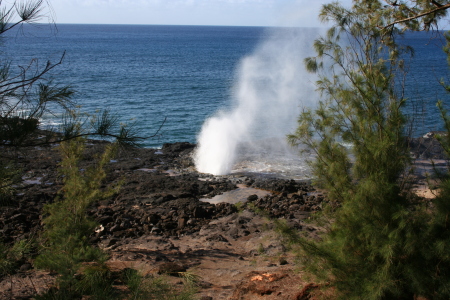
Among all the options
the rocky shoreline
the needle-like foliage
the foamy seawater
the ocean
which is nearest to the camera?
the needle-like foliage

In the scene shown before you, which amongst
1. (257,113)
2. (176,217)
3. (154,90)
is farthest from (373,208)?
(154,90)

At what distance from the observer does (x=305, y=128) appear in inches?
281

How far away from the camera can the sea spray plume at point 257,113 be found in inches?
932

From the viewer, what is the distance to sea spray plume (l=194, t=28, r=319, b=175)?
77.7ft

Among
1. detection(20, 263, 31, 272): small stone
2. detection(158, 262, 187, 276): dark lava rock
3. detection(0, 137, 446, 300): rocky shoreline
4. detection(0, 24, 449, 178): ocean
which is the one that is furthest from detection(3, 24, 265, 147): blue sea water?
detection(158, 262, 187, 276): dark lava rock

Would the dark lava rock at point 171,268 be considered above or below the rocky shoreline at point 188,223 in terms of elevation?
above

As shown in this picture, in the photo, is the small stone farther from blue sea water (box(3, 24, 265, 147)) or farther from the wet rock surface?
blue sea water (box(3, 24, 265, 147))

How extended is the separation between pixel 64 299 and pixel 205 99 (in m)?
40.2

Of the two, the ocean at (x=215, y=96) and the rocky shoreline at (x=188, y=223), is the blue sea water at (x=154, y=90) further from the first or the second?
the rocky shoreline at (x=188, y=223)

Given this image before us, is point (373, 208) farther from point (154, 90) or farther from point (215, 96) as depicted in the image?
point (154, 90)

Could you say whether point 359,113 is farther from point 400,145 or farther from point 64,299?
point 64,299

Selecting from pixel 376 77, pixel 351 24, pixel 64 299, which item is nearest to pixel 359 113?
pixel 376 77

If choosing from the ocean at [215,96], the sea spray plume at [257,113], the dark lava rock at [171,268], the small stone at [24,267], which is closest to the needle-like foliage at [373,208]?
the dark lava rock at [171,268]

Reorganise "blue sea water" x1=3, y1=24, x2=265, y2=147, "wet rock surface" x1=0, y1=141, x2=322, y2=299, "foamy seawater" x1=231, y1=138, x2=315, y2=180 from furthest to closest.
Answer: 1. "blue sea water" x1=3, y1=24, x2=265, y2=147
2. "foamy seawater" x1=231, y1=138, x2=315, y2=180
3. "wet rock surface" x1=0, y1=141, x2=322, y2=299
